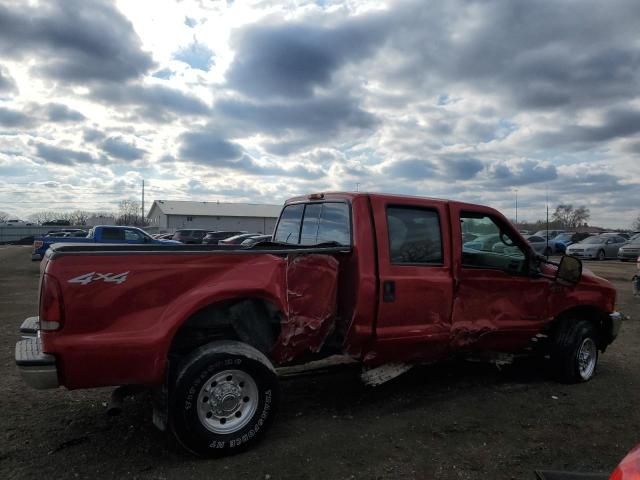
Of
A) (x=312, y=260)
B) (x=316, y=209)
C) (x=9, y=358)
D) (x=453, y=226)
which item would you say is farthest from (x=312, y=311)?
(x=9, y=358)

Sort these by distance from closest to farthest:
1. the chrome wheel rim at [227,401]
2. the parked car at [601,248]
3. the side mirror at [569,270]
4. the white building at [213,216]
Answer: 1. the chrome wheel rim at [227,401]
2. the side mirror at [569,270]
3. the parked car at [601,248]
4. the white building at [213,216]

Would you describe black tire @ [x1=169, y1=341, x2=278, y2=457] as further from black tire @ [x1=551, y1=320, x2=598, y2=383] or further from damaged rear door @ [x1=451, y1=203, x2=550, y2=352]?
black tire @ [x1=551, y1=320, x2=598, y2=383]

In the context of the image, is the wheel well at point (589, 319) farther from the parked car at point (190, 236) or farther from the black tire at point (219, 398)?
the parked car at point (190, 236)

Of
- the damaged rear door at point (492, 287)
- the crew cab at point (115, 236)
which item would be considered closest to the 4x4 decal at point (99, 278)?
the damaged rear door at point (492, 287)

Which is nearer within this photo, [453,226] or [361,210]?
[361,210]

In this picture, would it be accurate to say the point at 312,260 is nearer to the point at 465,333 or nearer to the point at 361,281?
the point at 361,281

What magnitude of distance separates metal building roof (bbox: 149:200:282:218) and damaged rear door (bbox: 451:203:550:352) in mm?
67811

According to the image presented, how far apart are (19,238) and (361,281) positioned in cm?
5868

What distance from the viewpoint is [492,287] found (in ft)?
17.1

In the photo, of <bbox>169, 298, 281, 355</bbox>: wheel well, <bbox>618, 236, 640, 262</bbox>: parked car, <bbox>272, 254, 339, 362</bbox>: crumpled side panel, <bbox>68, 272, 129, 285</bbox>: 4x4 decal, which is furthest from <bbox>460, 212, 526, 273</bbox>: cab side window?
<bbox>618, 236, 640, 262</bbox>: parked car

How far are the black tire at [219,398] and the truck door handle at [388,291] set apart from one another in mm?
1192

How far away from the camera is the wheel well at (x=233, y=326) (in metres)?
4.17

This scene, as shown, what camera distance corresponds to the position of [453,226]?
5.10 meters

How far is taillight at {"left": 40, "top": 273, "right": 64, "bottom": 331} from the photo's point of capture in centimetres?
337
